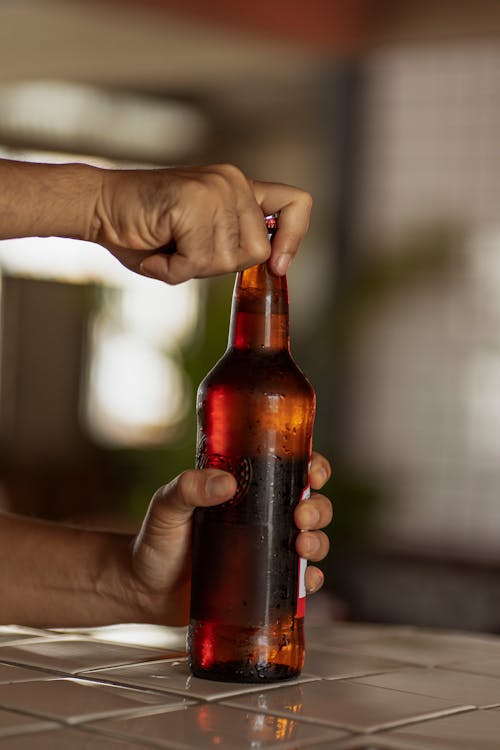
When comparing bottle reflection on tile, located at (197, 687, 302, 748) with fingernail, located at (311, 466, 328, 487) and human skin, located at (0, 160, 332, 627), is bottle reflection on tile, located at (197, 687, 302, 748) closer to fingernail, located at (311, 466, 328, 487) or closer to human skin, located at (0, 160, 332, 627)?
human skin, located at (0, 160, 332, 627)

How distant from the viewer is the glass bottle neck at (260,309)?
1016mm

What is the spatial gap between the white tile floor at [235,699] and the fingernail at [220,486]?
14 cm

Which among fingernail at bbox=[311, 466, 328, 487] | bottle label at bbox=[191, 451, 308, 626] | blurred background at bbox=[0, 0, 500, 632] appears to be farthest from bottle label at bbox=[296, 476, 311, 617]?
blurred background at bbox=[0, 0, 500, 632]

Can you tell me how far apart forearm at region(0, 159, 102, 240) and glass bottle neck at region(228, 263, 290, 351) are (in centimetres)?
13

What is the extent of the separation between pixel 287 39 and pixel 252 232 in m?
2.99

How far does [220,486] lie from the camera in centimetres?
93

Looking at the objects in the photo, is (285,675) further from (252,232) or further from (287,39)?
(287,39)

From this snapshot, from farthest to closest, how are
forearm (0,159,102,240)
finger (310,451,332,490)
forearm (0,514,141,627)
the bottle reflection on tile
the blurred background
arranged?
the blurred background < forearm (0,514,141,627) < finger (310,451,332,490) < forearm (0,159,102,240) < the bottle reflection on tile

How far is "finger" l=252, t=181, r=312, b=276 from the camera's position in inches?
39.4

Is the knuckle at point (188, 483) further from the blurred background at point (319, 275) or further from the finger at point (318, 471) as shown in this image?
the blurred background at point (319, 275)

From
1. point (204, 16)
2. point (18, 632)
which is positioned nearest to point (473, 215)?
point (204, 16)

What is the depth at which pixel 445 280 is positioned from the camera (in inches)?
217

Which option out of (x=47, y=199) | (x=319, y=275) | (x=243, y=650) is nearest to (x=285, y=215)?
(x=47, y=199)

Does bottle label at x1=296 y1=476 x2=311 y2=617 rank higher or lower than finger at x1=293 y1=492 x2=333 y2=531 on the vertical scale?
lower
